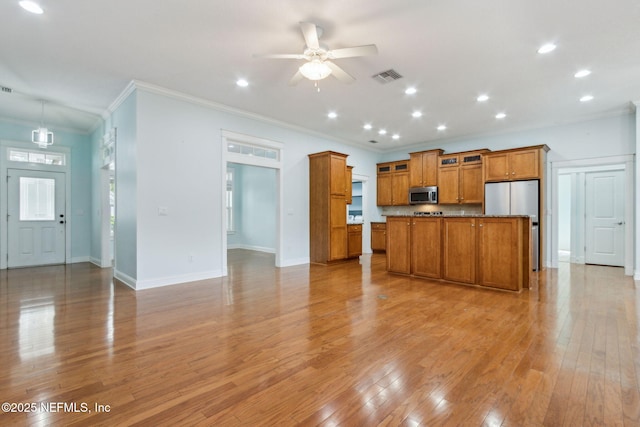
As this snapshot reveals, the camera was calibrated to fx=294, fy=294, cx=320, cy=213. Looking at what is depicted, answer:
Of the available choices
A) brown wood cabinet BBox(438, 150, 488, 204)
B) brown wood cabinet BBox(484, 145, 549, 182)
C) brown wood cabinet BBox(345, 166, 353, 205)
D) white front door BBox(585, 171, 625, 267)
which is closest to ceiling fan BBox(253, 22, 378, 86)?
brown wood cabinet BBox(345, 166, 353, 205)

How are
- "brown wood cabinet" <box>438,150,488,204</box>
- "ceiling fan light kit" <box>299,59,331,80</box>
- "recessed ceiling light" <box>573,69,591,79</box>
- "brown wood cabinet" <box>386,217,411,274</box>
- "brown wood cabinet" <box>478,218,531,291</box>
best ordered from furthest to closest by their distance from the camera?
"brown wood cabinet" <box>438,150,488,204</box> → "brown wood cabinet" <box>386,217,411,274</box> → "brown wood cabinet" <box>478,218,531,291</box> → "recessed ceiling light" <box>573,69,591,79</box> → "ceiling fan light kit" <box>299,59,331,80</box>

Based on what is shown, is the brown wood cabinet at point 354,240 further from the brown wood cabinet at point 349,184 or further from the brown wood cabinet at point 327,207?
the brown wood cabinet at point 349,184

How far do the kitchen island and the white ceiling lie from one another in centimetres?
209

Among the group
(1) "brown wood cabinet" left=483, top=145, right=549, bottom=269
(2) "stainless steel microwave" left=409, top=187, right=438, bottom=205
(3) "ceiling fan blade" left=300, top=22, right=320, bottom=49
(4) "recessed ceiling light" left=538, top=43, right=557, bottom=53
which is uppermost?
(4) "recessed ceiling light" left=538, top=43, right=557, bottom=53

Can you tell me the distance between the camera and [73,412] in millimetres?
1662

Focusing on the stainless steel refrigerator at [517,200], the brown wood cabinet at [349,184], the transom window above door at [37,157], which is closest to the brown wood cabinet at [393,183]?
the brown wood cabinet at [349,184]

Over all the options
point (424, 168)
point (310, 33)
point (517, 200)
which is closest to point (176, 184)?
point (310, 33)

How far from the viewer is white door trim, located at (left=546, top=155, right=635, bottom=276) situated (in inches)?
214

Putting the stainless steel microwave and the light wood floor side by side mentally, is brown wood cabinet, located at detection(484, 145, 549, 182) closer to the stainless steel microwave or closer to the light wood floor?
the stainless steel microwave

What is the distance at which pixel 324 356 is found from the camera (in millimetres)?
2318

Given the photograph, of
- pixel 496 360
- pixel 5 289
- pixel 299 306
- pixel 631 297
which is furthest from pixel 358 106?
pixel 5 289

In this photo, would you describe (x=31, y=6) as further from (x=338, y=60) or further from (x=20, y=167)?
(x=20, y=167)

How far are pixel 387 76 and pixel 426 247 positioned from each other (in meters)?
2.79

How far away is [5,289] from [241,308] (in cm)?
385
